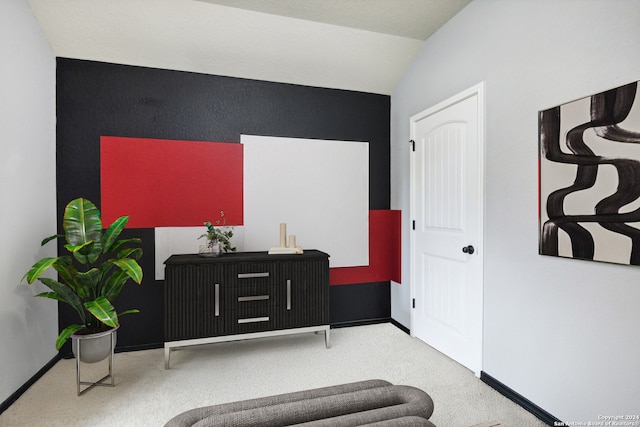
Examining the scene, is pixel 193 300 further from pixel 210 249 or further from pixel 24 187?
pixel 24 187

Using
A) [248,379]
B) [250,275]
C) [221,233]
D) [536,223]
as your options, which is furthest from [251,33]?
[248,379]

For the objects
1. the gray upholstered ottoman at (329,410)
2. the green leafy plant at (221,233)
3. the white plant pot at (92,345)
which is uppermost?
the green leafy plant at (221,233)

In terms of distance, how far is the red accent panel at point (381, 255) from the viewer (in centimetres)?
363

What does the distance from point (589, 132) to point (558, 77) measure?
399 millimetres

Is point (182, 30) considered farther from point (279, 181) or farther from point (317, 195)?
point (317, 195)

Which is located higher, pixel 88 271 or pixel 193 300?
pixel 88 271

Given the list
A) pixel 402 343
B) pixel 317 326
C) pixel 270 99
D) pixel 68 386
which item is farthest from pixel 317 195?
pixel 68 386

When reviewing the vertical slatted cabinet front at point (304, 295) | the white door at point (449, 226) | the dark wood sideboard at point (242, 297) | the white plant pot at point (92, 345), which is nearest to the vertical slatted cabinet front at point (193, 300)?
the dark wood sideboard at point (242, 297)

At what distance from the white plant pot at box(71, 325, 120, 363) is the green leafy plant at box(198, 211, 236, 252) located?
95cm

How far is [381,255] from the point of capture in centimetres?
377

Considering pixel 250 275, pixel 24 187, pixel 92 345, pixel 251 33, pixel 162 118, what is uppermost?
pixel 251 33

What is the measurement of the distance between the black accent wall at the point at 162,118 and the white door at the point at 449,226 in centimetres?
65

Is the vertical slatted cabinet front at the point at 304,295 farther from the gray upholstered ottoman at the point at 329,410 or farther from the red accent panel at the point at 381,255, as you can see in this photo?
the gray upholstered ottoman at the point at 329,410

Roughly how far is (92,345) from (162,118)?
6.38 ft
